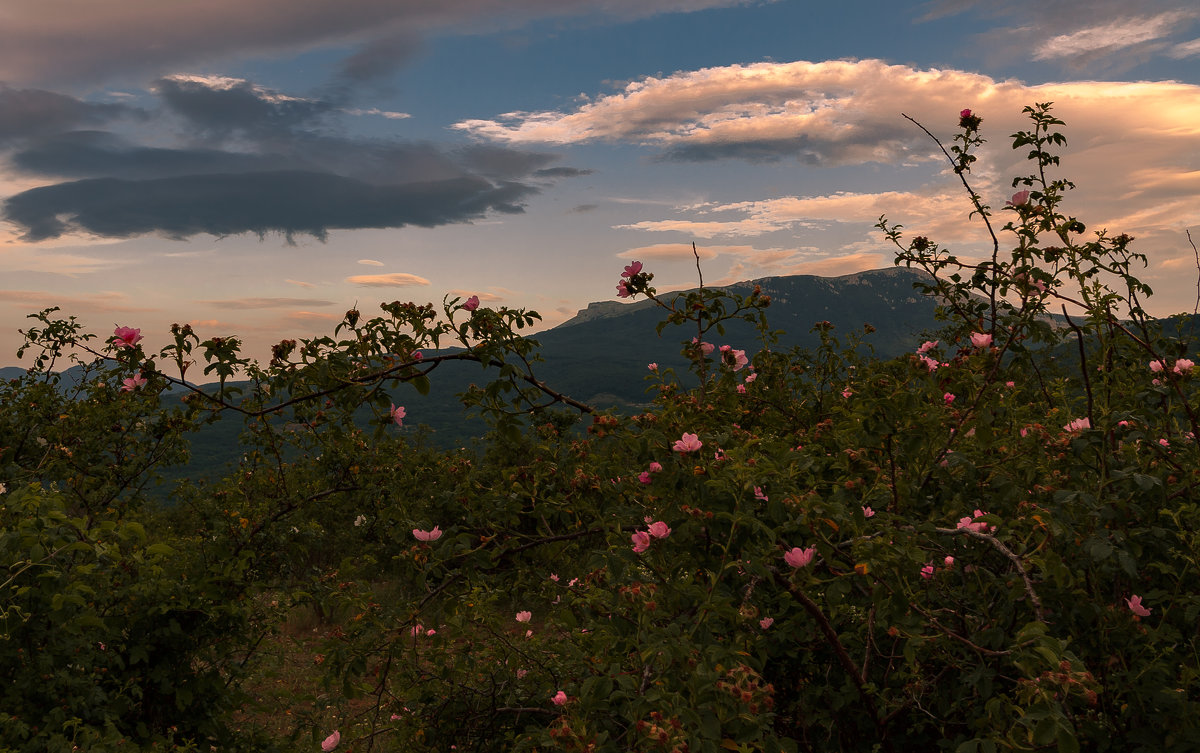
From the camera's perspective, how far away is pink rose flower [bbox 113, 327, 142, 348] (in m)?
2.69

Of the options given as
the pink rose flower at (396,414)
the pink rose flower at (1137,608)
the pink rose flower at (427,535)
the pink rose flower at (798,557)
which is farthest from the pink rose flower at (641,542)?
the pink rose flower at (1137,608)

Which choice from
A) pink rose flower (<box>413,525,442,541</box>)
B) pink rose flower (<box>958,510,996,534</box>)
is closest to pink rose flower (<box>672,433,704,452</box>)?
pink rose flower (<box>958,510,996,534</box>)

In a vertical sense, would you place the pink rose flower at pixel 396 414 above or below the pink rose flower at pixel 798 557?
above

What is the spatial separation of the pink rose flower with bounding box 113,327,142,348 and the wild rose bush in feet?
0.05

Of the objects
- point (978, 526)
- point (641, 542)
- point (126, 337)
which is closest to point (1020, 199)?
point (978, 526)

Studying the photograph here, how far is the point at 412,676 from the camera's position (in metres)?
3.76

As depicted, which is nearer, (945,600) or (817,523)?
(817,523)

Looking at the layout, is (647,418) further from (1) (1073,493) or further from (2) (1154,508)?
(2) (1154,508)

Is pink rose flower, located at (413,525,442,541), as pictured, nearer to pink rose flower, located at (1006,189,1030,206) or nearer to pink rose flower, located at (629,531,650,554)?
pink rose flower, located at (629,531,650,554)

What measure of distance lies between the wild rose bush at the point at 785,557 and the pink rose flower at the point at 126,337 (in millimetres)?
15

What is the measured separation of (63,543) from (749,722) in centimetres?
276

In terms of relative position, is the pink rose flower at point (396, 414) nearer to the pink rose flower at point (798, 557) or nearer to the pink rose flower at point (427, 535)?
the pink rose flower at point (427, 535)

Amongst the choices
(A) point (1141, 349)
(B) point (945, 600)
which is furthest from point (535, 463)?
(A) point (1141, 349)

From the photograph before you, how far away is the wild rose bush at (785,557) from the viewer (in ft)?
6.50
